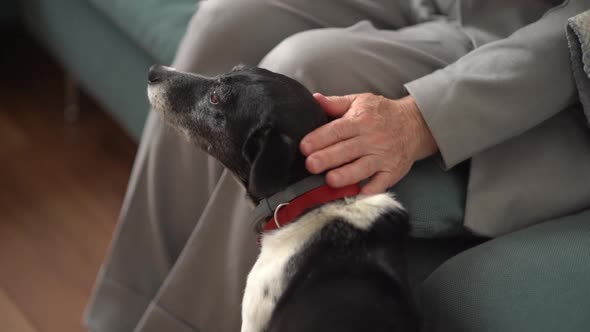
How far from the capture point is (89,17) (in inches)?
74.0

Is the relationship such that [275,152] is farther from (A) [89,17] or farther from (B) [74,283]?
(A) [89,17]

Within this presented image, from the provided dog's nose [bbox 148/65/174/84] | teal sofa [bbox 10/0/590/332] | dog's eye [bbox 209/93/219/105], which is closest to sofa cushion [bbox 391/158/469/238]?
teal sofa [bbox 10/0/590/332]

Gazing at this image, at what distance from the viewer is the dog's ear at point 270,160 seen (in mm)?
986

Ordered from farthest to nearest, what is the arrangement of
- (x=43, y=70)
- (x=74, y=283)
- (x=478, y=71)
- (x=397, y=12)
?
(x=43, y=70) → (x=74, y=283) → (x=397, y=12) → (x=478, y=71)

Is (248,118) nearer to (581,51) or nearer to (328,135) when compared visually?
(328,135)

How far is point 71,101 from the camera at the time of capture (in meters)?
2.17

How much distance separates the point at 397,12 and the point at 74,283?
3.32 ft

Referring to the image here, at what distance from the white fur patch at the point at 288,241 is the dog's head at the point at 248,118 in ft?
0.22

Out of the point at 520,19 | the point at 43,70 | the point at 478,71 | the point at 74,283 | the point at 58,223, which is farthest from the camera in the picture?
the point at 43,70

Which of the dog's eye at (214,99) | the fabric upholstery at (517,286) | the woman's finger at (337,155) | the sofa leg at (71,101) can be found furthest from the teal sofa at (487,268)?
the sofa leg at (71,101)

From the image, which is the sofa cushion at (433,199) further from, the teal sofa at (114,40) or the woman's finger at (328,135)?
the teal sofa at (114,40)

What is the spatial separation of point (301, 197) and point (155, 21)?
0.79m

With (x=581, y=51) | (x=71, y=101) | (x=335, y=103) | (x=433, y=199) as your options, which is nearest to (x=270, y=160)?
(x=335, y=103)

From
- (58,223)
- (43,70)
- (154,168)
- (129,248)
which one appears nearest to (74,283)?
(58,223)
